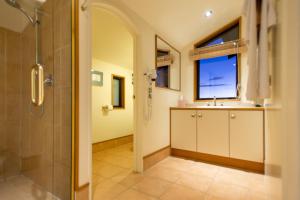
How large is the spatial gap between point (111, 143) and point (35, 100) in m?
1.97

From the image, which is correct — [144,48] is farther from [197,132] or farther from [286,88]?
[286,88]

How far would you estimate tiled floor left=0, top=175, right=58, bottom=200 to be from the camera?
1457 millimetres

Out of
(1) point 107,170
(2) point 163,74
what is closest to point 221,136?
(2) point 163,74

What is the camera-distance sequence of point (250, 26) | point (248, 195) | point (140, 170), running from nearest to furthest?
point (250, 26), point (248, 195), point (140, 170)

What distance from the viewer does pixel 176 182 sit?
1.77m

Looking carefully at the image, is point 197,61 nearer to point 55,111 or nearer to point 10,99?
point 55,111

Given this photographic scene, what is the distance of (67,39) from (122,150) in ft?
7.80

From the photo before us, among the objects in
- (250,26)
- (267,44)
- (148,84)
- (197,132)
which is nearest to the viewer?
(267,44)

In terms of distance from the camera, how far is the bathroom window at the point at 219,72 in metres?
2.83

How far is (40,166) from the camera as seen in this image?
1583 millimetres

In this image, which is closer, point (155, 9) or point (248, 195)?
point (248, 195)

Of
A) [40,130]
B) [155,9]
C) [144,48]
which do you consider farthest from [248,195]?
[155,9]

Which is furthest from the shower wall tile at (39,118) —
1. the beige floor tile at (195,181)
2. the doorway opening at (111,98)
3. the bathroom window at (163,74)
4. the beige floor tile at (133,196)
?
the bathroom window at (163,74)

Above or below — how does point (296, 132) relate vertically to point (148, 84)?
below
